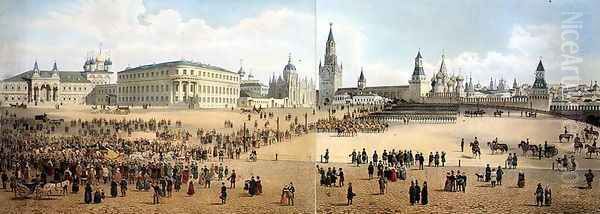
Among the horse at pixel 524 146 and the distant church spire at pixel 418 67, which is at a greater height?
the distant church spire at pixel 418 67

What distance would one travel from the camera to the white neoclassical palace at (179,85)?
8.05 meters

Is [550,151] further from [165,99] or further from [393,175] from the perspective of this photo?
[165,99]

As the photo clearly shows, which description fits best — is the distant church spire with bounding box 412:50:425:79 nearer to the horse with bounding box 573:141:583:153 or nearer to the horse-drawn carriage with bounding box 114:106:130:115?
the horse with bounding box 573:141:583:153

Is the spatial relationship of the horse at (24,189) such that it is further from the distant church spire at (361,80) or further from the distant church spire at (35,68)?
the distant church spire at (361,80)

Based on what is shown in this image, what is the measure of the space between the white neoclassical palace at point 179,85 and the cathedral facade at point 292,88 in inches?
19.2

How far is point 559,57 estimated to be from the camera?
7.73 metres

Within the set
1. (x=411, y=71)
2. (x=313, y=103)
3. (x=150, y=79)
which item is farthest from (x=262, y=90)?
(x=411, y=71)

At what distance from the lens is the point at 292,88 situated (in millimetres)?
8148

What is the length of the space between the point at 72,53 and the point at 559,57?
5.78m

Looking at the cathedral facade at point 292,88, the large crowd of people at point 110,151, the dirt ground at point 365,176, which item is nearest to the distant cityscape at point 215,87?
the cathedral facade at point 292,88

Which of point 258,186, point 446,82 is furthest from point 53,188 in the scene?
point 446,82

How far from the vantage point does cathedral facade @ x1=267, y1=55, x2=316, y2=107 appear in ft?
26.8

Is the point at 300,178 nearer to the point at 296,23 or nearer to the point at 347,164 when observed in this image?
the point at 347,164

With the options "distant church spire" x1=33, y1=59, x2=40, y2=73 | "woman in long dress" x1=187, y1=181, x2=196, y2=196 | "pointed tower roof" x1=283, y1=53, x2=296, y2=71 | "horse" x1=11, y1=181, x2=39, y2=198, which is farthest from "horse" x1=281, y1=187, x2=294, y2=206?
"distant church spire" x1=33, y1=59, x2=40, y2=73
